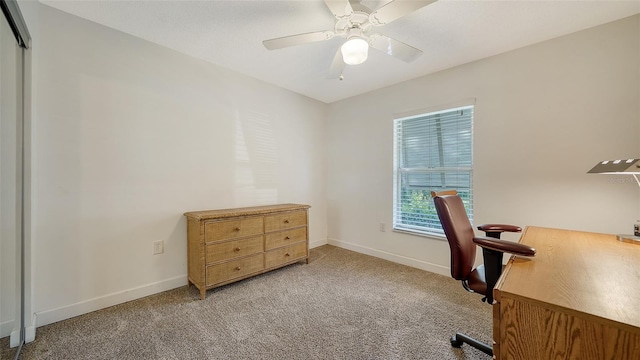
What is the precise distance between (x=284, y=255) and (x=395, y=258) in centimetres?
141

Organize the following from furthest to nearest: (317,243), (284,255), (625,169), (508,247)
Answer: (317,243) < (284,255) < (625,169) < (508,247)

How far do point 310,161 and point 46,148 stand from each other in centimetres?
Result: 268

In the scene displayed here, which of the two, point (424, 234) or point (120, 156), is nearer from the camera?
point (120, 156)

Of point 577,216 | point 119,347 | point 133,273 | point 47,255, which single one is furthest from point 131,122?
point 577,216

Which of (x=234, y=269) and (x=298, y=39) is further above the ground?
(x=298, y=39)

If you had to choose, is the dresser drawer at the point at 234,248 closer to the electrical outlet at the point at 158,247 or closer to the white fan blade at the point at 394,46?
the electrical outlet at the point at 158,247

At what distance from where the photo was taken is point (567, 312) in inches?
27.7

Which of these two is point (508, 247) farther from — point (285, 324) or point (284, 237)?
point (284, 237)

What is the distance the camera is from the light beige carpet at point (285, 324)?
1.51 metres

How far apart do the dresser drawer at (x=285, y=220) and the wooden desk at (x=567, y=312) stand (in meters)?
2.12

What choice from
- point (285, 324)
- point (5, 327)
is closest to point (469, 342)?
point (285, 324)

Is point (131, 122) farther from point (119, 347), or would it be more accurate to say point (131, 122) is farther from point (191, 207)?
point (119, 347)

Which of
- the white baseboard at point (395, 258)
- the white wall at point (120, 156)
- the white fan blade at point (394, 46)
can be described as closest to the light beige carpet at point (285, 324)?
the white baseboard at point (395, 258)

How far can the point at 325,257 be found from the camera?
3.26 m
